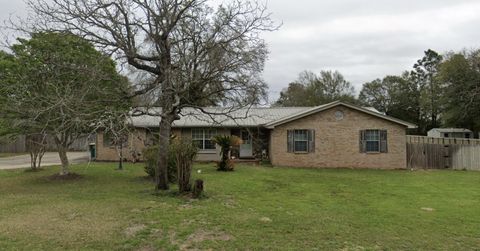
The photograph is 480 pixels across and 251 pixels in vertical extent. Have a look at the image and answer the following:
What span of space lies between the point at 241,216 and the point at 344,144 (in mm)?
15505

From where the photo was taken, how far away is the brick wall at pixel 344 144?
2384 centimetres

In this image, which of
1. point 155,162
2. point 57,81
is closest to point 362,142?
point 155,162

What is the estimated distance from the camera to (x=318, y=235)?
798 cm

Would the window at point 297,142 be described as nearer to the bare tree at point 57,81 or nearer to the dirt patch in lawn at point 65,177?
the dirt patch in lawn at point 65,177

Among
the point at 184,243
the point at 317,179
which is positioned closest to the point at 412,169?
the point at 317,179

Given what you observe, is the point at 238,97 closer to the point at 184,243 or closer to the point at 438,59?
the point at 184,243

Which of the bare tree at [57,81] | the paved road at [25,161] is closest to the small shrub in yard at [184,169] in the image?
the bare tree at [57,81]

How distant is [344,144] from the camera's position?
78.5 feet

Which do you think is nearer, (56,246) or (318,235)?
(56,246)

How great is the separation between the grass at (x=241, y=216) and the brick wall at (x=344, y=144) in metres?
7.43

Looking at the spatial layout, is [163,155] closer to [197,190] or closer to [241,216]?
[197,190]

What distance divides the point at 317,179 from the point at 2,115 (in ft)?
40.7

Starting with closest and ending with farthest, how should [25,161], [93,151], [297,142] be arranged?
[297,142] → [93,151] → [25,161]

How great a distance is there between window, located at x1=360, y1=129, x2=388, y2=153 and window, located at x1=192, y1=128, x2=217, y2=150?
923 cm
